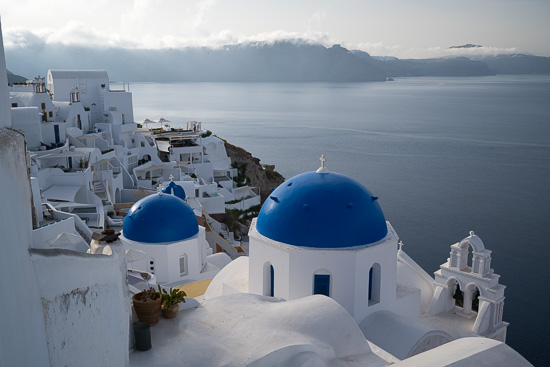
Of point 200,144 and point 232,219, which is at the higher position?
point 200,144

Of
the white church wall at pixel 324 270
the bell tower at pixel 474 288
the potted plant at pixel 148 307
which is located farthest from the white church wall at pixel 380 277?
the potted plant at pixel 148 307

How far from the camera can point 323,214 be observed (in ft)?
40.9

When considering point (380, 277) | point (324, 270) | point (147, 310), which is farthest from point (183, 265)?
point (147, 310)

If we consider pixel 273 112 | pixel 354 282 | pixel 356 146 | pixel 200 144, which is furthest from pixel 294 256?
pixel 273 112

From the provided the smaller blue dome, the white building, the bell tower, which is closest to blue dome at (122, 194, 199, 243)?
the white building

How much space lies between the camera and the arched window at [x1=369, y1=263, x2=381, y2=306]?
12914 millimetres

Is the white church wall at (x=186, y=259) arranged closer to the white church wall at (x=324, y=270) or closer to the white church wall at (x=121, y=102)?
the white church wall at (x=324, y=270)

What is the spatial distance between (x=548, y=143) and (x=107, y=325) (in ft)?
250

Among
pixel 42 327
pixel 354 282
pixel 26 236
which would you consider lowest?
pixel 354 282

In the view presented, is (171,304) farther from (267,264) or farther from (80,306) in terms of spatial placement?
(267,264)

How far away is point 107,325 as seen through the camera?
5879 millimetres

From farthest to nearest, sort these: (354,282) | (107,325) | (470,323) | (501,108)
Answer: (501,108), (470,323), (354,282), (107,325)

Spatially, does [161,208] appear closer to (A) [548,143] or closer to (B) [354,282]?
(B) [354,282]

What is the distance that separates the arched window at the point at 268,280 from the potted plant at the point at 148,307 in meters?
5.07
